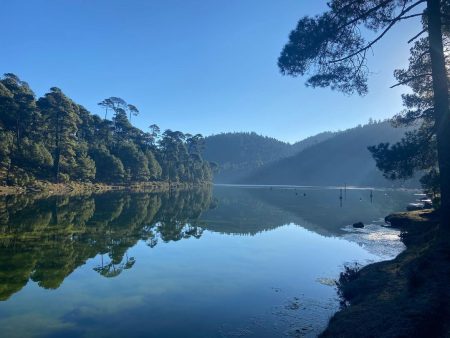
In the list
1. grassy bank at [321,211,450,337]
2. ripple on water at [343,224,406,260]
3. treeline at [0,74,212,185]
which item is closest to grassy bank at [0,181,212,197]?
treeline at [0,74,212,185]

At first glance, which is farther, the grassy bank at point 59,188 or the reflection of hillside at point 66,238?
the grassy bank at point 59,188

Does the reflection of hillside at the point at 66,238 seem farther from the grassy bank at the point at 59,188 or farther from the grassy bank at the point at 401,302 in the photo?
the grassy bank at the point at 59,188

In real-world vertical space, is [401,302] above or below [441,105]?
below

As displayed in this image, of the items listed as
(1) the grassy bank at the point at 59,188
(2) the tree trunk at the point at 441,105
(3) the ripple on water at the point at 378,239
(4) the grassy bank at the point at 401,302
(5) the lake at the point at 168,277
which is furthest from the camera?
(1) the grassy bank at the point at 59,188

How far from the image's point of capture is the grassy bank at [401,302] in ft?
27.4

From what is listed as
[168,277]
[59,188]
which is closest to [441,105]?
[168,277]

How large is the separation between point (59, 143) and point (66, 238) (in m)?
61.2

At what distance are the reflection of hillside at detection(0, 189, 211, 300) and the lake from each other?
80mm

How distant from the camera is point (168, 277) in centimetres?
1698

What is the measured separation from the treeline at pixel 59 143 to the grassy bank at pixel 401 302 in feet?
216

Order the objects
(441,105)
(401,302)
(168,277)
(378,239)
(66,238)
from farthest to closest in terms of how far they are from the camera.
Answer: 1. (378,239)
2. (66,238)
3. (168,277)
4. (441,105)
5. (401,302)

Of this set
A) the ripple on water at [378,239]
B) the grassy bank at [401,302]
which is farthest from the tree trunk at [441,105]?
the ripple on water at [378,239]

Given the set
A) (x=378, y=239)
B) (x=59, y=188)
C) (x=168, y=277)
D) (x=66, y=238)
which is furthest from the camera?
(x=59, y=188)

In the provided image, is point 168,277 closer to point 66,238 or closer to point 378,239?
point 66,238
